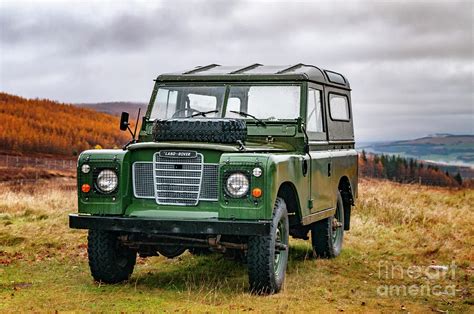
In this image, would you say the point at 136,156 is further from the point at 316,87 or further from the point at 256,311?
the point at 316,87

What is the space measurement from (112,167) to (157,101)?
193 centimetres

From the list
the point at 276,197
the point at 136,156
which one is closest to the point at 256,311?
the point at 276,197

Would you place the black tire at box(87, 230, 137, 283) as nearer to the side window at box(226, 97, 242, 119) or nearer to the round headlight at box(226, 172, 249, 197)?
the round headlight at box(226, 172, 249, 197)

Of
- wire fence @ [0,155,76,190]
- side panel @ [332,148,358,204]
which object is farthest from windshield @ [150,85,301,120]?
wire fence @ [0,155,76,190]

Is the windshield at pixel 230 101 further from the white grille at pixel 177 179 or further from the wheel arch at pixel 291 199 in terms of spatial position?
the white grille at pixel 177 179

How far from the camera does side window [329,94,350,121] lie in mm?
11406

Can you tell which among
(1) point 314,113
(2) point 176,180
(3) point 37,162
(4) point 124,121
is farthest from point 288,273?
(3) point 37,162

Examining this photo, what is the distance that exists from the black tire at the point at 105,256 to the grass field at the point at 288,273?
16 cm

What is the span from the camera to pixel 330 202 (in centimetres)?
1096

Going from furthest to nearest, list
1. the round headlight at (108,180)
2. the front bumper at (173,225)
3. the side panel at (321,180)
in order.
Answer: the side panel at (321,180) < the round headlight at (108,180) < the front bumper at (173,225)

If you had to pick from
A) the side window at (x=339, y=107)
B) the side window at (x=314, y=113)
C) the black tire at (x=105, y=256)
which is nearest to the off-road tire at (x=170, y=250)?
the black tire at (x=105, y=256)

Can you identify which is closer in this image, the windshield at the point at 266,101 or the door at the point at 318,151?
the windshield at the point at 266,101

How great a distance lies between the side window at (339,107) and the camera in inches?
449

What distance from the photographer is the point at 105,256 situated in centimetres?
891
